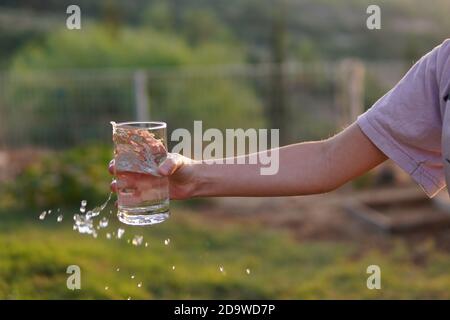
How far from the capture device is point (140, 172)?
218 cm

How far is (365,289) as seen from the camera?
451 cm

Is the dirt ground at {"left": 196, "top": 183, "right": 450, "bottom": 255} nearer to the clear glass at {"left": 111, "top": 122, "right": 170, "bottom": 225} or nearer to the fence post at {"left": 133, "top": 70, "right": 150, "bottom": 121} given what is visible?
the fence post at {"left": 133, "top": 70, "right": 150, "bottom": 121}

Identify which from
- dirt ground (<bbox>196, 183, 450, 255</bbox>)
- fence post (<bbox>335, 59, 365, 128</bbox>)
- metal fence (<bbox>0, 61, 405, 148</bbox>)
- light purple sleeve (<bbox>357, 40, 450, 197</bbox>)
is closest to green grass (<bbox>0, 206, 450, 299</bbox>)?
dirt ground (<bbox>196, 183, 450, 255</bbox>)

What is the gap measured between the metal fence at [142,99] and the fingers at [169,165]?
6619mm

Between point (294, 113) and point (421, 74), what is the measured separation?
8.50 m

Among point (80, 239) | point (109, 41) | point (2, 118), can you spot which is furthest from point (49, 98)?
point (80, 239)

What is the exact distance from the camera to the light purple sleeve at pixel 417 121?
2.04 meters

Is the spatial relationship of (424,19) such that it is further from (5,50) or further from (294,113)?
(5,50)

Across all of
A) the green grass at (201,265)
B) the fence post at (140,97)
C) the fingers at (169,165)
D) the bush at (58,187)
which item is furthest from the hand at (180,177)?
the fence post at (140,97)

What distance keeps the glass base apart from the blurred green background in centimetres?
132

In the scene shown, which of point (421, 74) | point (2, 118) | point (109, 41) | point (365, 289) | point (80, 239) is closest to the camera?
point (421, 74)

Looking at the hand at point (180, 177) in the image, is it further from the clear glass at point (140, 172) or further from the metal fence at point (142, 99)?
the metal fence at point (142, 99)

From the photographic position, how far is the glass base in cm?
221

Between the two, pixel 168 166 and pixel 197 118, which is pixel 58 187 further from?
pixel 168 166
